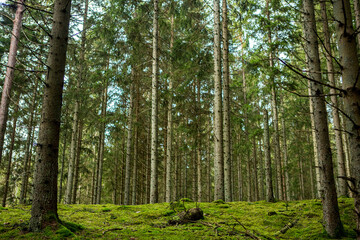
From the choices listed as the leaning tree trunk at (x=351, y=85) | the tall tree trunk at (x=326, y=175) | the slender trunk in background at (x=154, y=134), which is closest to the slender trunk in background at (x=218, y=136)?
the slender trunk in background at (x=154, y=134)

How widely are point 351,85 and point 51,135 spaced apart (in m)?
4.12

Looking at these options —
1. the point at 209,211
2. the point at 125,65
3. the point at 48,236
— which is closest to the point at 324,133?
the point at 209,211

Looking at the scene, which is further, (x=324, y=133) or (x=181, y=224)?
(x=181, y=224)

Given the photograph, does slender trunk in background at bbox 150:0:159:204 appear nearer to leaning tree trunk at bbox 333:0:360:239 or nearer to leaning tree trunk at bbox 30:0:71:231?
leaning tree trunk at bbox 30:0:71:231

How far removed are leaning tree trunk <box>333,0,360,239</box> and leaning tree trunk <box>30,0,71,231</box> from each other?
3.96 meters

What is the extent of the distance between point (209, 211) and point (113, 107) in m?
11.8

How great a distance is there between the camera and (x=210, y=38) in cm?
1281

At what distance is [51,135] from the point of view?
3920mm

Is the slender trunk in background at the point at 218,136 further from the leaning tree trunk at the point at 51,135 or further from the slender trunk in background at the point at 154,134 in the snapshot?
the leaning tree trunk at the point at 51,135

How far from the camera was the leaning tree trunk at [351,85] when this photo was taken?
2111mm

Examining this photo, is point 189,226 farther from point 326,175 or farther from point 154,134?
point 154,134

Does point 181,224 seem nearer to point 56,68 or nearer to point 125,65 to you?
point 56,68

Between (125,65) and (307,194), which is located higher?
(125,65)

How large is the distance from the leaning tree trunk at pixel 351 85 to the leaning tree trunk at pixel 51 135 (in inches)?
156
